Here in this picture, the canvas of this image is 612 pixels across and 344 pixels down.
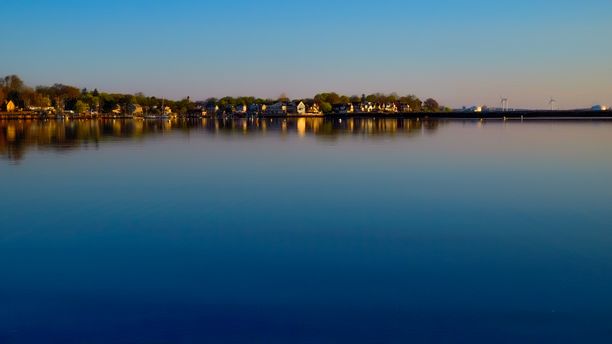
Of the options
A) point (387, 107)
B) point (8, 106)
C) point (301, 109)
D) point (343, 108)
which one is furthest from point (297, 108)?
point (8, 106)

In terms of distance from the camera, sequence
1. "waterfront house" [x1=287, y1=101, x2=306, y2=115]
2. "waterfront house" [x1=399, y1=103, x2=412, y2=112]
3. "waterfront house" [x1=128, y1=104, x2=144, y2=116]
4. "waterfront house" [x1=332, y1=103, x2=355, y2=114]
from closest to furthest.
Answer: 1. "waterfront house" [x1=128, y1=104, x2=144, y2=116]
2. "waterfront house" [x1=287, y1=101, x2=306, y2=115]
3. "waterfront house" [x1=332, y1=103, x2=355, y2=114]
4. "waterfront house" [x1=399, y1=103, x2=412, y2=112]

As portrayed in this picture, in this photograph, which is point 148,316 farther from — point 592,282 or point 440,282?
point 592,282

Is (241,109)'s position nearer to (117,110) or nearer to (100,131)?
(117,110)

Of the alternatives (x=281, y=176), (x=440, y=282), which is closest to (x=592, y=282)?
(x=440, y=282)

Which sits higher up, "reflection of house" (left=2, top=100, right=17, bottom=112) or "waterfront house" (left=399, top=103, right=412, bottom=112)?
"waterfront house" (left=399, top=103, right=412, bottom=112)

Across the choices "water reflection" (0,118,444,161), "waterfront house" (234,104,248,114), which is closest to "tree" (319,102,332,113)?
"waterfront house" (234,104,248,114)

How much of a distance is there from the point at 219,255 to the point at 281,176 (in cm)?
1132

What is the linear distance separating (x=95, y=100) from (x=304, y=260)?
14707 cm

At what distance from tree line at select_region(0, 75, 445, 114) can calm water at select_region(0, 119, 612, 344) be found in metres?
118

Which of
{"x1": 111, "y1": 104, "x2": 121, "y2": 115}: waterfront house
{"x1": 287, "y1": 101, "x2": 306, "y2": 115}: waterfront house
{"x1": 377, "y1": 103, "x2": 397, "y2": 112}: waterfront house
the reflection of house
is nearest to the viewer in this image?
the reflection of house

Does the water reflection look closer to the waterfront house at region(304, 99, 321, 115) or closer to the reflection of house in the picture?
the reflection of house

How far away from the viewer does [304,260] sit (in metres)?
9.66

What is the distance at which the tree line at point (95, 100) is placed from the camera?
12444cm

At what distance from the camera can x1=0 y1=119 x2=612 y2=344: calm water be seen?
689 centimetres
